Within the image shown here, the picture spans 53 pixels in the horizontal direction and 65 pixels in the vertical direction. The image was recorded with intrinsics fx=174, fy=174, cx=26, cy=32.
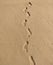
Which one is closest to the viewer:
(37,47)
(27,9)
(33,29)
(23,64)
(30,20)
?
(23,64)

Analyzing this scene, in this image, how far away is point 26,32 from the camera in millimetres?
2691

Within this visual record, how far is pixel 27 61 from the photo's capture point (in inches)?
88.1

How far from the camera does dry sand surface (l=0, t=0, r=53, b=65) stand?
2.28 metres

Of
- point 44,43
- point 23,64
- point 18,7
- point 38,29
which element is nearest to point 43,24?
point 38,29

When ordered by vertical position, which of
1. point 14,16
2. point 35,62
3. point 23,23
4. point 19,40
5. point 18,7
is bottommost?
point 35,62

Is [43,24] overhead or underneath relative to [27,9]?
underneath

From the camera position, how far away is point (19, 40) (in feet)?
8.29

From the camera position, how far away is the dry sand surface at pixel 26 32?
2275 millimetres

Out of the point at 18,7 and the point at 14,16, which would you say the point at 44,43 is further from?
the point at 18,7

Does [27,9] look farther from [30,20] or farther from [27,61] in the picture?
[27,61]

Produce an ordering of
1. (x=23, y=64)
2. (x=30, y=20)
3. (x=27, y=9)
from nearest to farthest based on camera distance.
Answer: (x=23, y=64) < (x=30, y=20) < (x=27, y=9)

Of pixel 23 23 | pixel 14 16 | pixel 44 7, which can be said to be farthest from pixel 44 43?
pixel 44 7

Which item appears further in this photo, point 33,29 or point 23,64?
point 33,29

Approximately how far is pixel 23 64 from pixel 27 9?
1.36 metres
